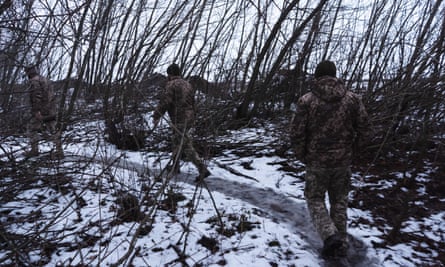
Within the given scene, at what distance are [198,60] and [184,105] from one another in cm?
332

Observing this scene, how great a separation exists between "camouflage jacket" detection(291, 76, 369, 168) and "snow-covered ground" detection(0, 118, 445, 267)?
39.1 inches

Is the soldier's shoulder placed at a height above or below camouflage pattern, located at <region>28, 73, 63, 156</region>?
above

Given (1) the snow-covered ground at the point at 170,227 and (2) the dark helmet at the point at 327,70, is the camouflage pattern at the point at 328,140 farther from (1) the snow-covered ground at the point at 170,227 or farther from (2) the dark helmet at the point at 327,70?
(1) the snow-covered ground at the point at 170,227


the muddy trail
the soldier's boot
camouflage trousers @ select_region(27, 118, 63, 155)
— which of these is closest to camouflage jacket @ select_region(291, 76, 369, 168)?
the soldier's boot

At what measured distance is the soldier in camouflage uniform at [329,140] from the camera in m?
3.04

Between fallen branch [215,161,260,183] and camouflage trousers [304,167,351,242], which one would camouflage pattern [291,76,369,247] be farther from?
fallen branch [215,161,260,183]

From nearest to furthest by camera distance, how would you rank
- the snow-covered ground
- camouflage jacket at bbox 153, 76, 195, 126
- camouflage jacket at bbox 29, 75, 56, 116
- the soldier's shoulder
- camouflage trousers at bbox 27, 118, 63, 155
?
the snow-covered ground
camouflage trousers at bbox 27, 118, 63, 155
the soldier's shoulder
camouflage jacket at bbox 29, 75, 56, 116
camouflage jacket at bbox 153, 76, 195, 126

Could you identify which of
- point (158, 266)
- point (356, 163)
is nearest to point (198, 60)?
point (356, 163)

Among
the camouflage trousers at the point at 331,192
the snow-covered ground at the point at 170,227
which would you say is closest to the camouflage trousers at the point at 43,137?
the snow-covered ground at the point at 170,227

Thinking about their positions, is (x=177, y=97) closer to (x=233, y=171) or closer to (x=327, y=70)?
(x=233, y=171)

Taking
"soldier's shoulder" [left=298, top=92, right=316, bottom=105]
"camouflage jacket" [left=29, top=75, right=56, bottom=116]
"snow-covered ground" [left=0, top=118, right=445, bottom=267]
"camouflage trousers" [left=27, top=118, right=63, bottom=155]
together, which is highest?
"soldier's shoulder" [left=298, top=92, right=316, bottom=105]

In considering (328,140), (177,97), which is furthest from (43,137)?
(328,140)

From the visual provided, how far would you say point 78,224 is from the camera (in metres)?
3.52

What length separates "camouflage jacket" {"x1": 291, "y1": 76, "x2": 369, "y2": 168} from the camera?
9.99ft
